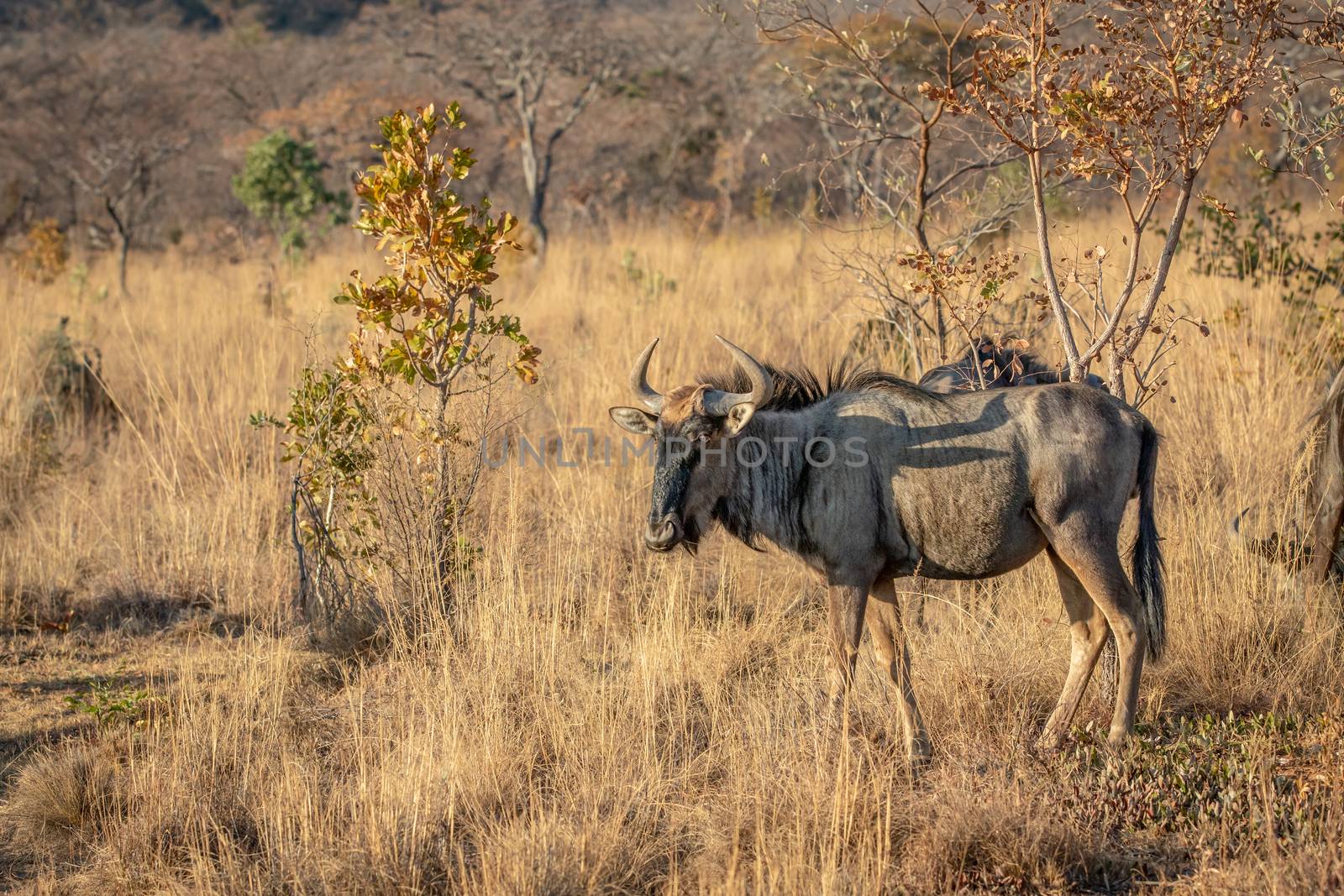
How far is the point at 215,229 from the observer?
2164 cm

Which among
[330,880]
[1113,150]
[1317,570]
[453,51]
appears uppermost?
[453,51]

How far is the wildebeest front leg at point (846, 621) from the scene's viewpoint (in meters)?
4.37

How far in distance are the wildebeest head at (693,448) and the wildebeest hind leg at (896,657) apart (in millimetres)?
734

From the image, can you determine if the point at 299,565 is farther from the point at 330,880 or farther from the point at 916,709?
the point at 916,709

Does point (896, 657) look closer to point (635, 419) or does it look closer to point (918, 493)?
point (918, 493)

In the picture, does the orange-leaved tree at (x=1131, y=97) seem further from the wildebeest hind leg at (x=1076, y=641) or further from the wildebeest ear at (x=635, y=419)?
the wildebeest ear at (x=635, y=419)

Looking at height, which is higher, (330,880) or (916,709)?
(916,709)

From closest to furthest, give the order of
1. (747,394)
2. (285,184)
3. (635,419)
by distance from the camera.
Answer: (747,394) → (635,419) → (285,184)

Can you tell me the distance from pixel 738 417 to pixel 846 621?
83cm

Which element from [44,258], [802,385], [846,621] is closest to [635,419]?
[802,385]

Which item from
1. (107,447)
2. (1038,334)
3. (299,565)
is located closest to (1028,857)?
(299,565)

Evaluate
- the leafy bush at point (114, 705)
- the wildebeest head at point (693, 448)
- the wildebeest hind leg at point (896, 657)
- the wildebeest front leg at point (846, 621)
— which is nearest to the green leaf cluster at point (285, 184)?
the leafy bush at point (114, 705)

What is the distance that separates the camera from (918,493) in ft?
14.2

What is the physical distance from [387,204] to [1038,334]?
177 inches
